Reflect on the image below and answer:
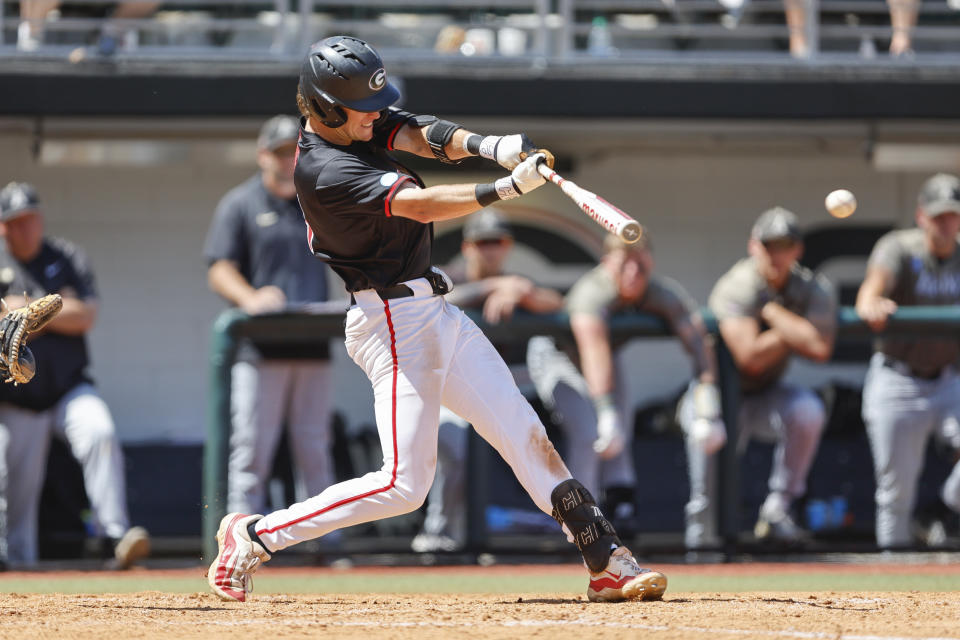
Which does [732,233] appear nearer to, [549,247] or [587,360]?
[549,247]

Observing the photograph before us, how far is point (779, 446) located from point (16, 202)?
12.6ft

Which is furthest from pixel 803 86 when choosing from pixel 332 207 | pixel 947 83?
pixel 332 207

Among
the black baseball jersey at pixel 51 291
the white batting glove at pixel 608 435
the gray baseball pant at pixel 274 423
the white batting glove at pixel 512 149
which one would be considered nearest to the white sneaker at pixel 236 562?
the white batting glove at pixel 512 149

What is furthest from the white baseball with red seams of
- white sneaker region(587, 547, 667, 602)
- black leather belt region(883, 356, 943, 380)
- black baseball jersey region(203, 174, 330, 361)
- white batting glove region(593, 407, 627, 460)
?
black leather belt region(883, 356, 943, 380)

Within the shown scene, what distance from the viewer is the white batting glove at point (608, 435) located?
6441 millimetres

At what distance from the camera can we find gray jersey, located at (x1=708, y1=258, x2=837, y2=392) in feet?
21.9

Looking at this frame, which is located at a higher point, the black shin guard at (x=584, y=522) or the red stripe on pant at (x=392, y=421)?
the red stripe on pant at (x=392, y=421)

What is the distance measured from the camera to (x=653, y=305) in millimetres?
6660

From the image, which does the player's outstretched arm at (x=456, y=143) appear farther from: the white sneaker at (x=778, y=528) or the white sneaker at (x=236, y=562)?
the white sneaker at (x=778, y=528)

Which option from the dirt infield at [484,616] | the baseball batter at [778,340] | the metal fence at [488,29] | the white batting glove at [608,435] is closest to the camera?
the dirt infield at [484,616]

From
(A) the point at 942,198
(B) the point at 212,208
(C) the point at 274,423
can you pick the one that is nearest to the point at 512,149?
(C) the point at 274,423

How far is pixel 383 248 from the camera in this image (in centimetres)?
433

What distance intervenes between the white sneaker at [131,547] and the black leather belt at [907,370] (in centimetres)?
362

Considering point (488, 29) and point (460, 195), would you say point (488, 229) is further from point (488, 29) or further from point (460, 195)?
point (460, 195)
